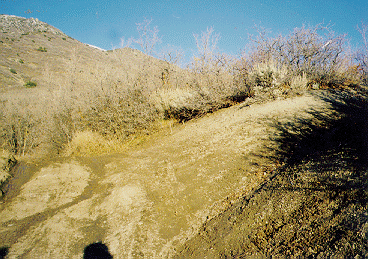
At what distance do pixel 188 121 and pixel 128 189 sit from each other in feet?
16.6

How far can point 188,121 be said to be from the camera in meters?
9.27

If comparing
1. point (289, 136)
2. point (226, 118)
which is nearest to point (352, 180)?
point (289, 136)

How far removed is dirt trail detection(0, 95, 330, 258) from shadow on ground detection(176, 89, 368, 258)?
1.54ft

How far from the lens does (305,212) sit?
2.46 meters

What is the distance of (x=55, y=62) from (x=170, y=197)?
111 feet

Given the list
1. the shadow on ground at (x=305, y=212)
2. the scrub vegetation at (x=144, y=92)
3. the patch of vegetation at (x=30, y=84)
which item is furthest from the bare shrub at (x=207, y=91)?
the patch of vegetation at (x=30, y=84)

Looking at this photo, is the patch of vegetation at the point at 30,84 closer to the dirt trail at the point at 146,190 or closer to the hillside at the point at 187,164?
the hillside at the point at 187,164

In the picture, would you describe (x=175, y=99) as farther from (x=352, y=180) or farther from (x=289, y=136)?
(x=352, y=180)

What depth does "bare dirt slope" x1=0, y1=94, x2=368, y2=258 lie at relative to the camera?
293cm

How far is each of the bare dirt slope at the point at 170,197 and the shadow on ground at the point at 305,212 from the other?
0.07 ft

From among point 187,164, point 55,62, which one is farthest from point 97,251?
point 55,62

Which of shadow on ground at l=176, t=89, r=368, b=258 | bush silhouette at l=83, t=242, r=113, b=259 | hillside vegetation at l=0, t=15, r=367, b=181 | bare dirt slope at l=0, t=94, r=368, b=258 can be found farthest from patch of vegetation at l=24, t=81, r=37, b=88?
shadow on ground at l=176, t=89, r=368, b=258

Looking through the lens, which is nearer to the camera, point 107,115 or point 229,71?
point 107,115

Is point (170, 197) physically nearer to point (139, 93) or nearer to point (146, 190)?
point (146, 190)
